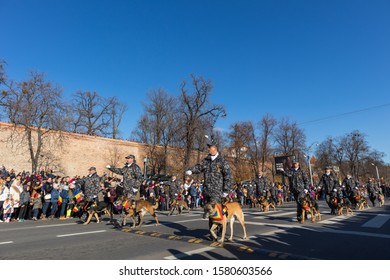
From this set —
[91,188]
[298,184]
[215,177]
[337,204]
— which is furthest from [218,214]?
[337,204]

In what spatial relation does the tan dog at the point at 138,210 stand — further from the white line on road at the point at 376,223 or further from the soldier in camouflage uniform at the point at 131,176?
the white line on road at the point at 376,223

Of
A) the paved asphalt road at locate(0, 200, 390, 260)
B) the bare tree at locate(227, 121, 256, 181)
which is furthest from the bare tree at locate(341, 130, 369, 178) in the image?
the paved asphalt road at locate(0, 200, 390, 260)

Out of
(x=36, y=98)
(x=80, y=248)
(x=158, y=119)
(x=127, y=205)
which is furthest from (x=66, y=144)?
(x=80, y=248)

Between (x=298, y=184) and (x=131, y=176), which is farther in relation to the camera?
(x=298, y=184)

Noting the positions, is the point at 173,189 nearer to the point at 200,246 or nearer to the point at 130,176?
the point at 130,176

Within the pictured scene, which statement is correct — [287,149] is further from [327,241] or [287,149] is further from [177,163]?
[327,241]

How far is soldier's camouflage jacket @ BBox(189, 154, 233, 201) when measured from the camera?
745cm

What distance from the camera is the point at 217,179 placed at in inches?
296

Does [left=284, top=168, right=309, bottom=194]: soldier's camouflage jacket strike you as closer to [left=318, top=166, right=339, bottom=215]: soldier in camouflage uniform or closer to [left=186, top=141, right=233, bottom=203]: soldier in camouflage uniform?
[left=318, top=166, right=339, bottom=215]: soldier in camouflage uniform

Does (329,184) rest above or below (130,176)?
below

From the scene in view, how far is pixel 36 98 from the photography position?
1060 inches

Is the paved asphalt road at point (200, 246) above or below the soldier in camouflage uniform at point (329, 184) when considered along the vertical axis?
below

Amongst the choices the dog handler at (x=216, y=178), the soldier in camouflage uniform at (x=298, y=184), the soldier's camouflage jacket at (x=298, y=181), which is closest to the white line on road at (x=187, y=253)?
→ the dog handler at (x=216, y=178)

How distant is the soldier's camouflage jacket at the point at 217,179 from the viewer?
745 centimetres
